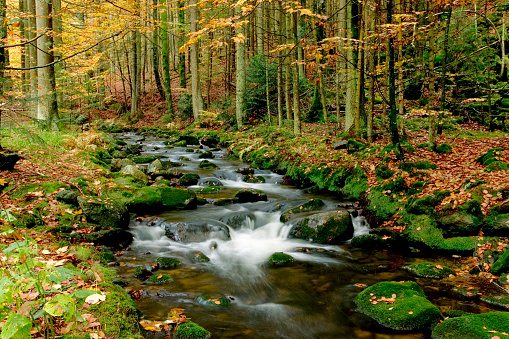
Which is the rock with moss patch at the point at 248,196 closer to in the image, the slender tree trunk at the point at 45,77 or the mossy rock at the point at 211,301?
the mossy rock at the point at 211,301

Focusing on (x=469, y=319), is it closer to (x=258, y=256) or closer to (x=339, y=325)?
(x=339, y=325)

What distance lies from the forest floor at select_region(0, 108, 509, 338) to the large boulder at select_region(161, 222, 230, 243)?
239cm

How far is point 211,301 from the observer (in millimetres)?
5039

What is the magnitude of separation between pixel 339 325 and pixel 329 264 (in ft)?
6.53

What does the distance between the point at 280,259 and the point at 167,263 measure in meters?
2.24

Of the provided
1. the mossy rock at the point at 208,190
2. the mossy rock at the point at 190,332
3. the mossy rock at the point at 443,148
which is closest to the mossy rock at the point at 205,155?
the mossy rock at the point at 208,190

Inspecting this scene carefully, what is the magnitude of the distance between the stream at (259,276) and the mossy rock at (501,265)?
127 cm

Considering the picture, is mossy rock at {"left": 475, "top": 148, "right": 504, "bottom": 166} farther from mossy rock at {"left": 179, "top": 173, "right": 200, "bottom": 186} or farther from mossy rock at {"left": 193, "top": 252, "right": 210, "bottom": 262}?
mossy rock at {"left": 179, "top": 173, "right": 200, "bottom": 186}

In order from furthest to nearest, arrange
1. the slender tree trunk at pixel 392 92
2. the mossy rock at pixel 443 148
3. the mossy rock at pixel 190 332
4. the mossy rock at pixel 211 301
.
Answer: the mossy rock at pixel 443 148 → the slender tree trunk at pixel 392 92 → the mossy rock at pixel 211 301 → the mossy rock at pixel 190 332

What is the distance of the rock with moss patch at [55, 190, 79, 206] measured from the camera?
6.92 m

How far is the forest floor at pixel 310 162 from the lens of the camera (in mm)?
5184

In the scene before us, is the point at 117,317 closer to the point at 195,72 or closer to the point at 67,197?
the point at 67,197

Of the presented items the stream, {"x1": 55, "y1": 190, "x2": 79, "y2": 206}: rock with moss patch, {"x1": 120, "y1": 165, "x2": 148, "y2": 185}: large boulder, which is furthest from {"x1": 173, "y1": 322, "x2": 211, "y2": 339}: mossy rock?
{"x1": 120, "y1": 165, "x2": 148, "y2": 185}: large boulder

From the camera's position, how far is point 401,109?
11.6 meters
